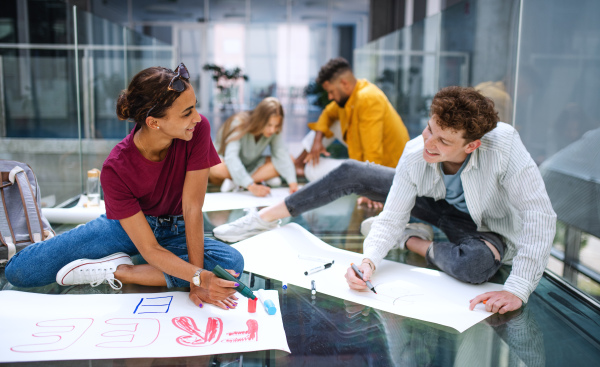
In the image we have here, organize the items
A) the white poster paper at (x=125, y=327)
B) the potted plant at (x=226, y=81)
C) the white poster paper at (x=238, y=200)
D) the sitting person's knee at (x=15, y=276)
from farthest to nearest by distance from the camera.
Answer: the potted plant at (x=226, y=81), the white poster paper at (x=238, y=200), the sitting person's knee at (x=15, y=276), the white poster paper at (x=125, y=327)

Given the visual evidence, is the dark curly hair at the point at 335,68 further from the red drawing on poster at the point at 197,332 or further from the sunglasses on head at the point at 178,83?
the red drawing on poster at the point at 197,332

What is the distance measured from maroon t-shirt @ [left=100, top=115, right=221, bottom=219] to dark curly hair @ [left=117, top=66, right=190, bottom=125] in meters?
0.16

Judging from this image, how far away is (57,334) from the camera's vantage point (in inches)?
55.4

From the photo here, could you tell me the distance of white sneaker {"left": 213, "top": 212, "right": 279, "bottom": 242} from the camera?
2355mm

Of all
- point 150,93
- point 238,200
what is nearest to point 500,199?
point 150,93

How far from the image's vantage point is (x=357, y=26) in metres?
7.63

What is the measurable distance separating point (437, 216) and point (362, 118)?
1219 millimetres

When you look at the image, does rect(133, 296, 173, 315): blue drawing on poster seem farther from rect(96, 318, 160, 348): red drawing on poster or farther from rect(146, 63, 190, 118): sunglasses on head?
rect(146, 63, 190, 118): sunglasses on head

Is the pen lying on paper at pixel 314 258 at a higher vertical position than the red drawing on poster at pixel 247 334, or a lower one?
higher

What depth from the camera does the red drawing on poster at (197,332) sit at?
1.38 m

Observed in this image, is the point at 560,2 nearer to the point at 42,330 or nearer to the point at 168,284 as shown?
the point at 168,284

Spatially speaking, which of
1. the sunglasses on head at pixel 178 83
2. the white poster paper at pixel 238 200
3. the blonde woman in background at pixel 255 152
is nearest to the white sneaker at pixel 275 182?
the blonde woman in background at pixel 255 152

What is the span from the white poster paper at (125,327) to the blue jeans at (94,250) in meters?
0.07

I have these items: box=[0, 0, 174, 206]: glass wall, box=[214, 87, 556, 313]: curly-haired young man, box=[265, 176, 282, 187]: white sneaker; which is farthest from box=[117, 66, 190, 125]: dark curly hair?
box=[265, 176, 282, 187]: white sneaker
